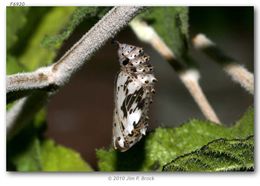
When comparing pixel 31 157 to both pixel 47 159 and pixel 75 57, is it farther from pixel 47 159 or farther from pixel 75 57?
pixel 75 57

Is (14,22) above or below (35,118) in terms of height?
above

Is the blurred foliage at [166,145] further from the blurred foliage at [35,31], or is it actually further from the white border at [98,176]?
the blurred foliage at [35,31]

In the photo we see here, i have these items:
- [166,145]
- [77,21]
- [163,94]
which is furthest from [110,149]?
[163,94]

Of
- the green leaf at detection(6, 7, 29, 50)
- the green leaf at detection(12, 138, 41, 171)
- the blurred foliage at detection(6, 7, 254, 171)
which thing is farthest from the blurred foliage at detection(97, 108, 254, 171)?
the green leaf at detection(6, 7, 29, 50)

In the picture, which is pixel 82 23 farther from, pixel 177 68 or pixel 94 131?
pixel 94 131

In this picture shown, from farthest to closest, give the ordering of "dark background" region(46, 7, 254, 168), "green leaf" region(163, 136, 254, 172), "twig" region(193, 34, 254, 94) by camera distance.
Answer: "dark background" region(46, 7, 254, 168)
"twig" region(193, 34, 254, 94)
"green leaf" region(163, 136, 254, 172)

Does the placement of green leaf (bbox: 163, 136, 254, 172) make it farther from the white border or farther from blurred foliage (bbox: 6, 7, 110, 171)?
blurred foliage (bbox: 6, 7, 110, 171)
